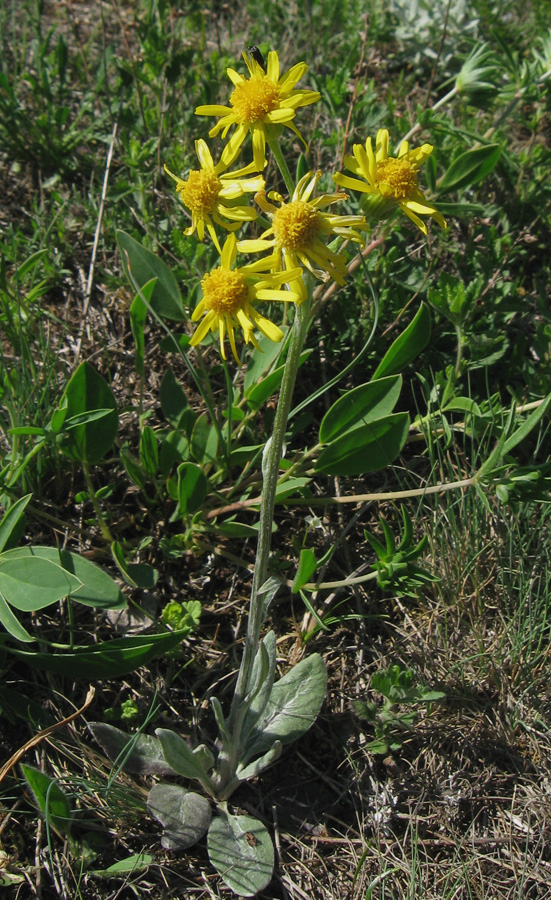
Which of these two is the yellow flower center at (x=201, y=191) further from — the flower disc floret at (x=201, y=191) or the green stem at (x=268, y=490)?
the green stem at (x=268, y=490)

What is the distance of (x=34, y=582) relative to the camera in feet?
5.86

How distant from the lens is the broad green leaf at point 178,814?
1839 millimetres

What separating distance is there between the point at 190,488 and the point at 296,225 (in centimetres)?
98

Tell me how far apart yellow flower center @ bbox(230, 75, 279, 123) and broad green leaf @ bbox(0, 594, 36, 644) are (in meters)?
1.30

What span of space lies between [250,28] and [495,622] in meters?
3.21

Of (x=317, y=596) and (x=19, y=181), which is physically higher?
(x=19, y=181)

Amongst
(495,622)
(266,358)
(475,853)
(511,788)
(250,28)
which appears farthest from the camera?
(250,28)

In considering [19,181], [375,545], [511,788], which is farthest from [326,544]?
[19,181]

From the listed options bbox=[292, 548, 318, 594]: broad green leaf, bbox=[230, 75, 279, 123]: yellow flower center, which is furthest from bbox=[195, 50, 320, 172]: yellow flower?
bbox=[292, 548, 318, 594]: broad green leaf

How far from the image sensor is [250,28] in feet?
12.1

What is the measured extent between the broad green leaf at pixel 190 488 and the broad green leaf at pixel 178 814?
78cm

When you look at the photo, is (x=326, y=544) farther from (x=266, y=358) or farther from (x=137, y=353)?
(x=137, y=353)

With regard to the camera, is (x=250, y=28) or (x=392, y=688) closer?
(x=392, y=688)

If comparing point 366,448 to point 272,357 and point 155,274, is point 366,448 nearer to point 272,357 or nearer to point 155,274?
point 272,357
